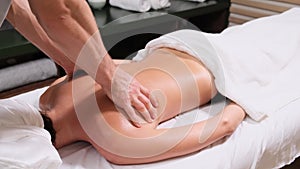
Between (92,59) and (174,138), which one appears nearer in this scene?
(92,59)

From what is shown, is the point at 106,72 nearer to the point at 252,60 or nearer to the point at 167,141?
the point at 167,141

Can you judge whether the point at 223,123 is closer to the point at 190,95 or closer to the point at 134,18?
the point at 190,95

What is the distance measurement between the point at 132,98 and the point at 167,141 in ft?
0.57

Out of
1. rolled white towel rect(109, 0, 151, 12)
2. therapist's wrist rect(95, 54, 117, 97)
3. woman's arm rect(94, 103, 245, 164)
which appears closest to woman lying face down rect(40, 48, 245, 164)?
woman's arm rect(94, 103, 245, 164)

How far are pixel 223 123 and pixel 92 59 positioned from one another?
0.50m

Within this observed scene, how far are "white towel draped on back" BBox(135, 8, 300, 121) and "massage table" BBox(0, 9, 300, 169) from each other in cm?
5

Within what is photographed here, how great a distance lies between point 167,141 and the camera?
1271 millimetres

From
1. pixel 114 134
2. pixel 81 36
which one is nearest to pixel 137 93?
pixel 114 134

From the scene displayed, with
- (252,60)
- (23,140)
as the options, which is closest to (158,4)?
(252,60)

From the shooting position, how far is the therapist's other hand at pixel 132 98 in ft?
4.09

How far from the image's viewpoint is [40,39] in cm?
142

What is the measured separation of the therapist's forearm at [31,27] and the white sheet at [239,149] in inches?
8.7

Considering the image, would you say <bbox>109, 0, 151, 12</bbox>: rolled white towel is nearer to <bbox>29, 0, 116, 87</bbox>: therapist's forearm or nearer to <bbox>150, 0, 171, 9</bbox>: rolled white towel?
<bbox>150, 0, 171, 9</bbox>: rolled white towel

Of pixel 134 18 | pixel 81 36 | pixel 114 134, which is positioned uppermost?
pixel 81 36
